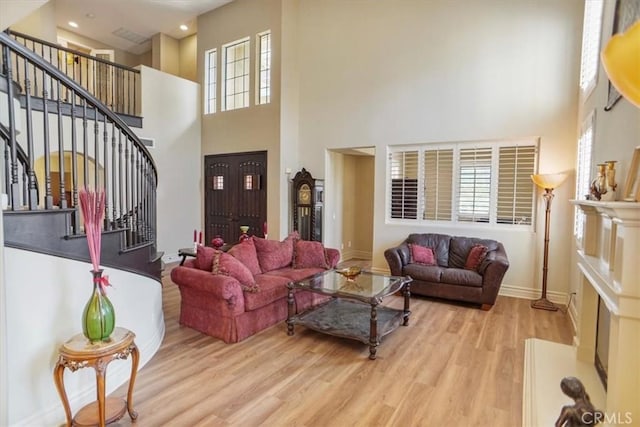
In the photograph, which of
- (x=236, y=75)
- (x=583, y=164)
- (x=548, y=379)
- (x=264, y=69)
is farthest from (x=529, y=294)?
(x=236, y=75)

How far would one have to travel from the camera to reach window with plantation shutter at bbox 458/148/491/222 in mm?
5443

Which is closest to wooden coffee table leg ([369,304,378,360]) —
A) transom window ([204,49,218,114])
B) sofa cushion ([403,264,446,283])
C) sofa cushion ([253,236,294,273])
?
sofa cushion ([253,236,294,273])

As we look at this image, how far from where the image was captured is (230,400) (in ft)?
8.39

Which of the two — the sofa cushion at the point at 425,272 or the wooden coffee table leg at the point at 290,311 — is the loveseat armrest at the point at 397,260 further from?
the wooden coffee table leg at the point at 290,311

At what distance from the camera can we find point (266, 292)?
3773 mm

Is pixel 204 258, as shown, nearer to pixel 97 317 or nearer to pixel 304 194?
pixel 97 317

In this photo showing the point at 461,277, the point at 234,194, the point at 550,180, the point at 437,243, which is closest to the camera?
the point at 550,180

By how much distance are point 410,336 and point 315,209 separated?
3.50 meters

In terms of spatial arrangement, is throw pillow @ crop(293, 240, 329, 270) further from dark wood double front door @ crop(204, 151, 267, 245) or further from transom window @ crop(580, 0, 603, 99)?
transom window @ crop(580, 0, 603, 99)

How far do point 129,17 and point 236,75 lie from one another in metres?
2.76

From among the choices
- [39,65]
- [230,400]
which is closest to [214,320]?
[230,400]

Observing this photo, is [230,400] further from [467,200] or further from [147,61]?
[147,61]

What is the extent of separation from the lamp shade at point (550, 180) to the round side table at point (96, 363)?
16.4ft

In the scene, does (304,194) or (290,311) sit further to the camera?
(304,194)
